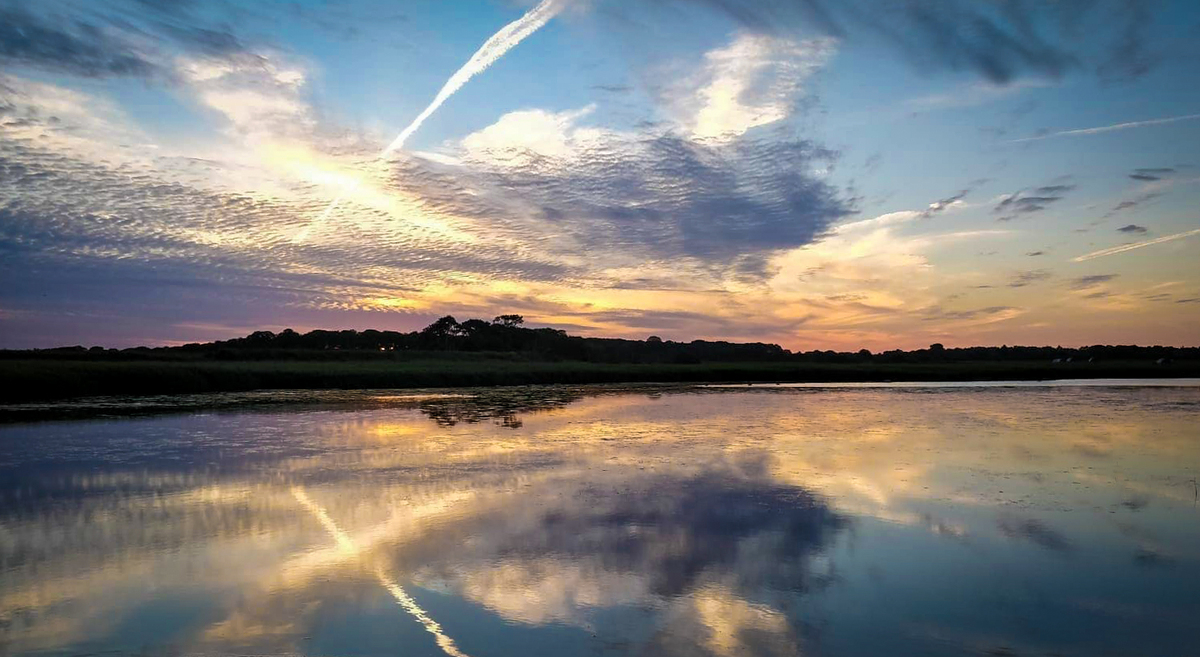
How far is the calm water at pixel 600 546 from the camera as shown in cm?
560

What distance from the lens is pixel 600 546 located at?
313 inches

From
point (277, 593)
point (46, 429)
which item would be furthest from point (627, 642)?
point (46, 429)

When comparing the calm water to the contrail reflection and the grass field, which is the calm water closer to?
the contrail reflection

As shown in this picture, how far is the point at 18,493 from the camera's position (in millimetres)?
10992

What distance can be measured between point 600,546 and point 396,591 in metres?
2.27

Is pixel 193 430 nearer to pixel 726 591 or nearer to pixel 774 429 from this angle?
pixel 774 429

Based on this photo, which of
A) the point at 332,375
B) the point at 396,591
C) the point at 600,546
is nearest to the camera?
the point at 396,591

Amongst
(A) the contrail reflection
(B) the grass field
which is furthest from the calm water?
(B) the grass field

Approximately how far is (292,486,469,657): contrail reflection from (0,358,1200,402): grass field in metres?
25.4

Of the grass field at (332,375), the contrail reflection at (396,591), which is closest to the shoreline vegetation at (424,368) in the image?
the grass field at (332,375)

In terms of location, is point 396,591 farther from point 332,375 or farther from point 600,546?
point 332,375

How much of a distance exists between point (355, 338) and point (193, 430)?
7739 centimetres

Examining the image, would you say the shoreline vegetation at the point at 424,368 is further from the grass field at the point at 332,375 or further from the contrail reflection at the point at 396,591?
the contrail reflection at the point at 396,591

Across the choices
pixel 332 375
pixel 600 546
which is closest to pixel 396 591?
pixel 600 546
